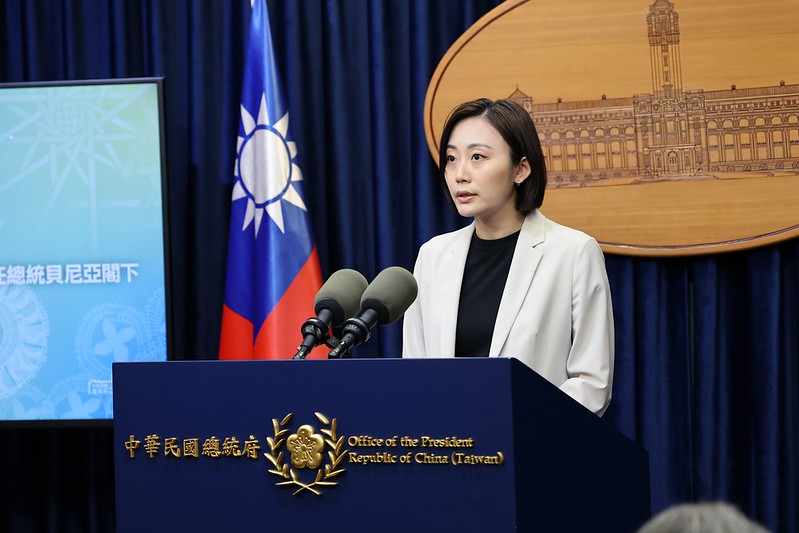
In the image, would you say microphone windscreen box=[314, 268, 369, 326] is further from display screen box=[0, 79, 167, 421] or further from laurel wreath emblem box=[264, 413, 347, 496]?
display screen box=[0, 79, 167, 421]

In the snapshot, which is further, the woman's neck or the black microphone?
the woman's neck

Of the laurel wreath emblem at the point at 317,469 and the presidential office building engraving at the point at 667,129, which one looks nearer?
the laurel wreath emblem at the point at 317,469

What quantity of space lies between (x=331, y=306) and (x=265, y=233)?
1898mm

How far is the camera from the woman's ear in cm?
245

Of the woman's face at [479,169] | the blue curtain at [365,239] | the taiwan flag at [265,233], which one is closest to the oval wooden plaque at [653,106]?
the blue curtain at [365,239]

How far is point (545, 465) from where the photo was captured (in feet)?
5.08

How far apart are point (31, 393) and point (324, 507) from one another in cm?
231

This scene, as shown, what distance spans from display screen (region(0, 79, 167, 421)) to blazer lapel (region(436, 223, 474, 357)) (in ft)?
4.51

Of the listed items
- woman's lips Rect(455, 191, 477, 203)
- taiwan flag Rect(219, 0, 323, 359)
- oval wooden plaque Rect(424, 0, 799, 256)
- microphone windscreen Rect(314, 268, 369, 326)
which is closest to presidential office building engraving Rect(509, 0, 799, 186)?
oval wooden plaque Rect(424, 0, 799, 256)

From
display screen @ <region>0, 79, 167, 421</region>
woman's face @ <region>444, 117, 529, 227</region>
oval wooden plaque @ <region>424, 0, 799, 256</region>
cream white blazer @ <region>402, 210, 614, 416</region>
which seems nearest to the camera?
cream white blazer @ <region>402, 210, 614, 416</region>

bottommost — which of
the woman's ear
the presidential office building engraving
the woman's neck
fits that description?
the woman's neck

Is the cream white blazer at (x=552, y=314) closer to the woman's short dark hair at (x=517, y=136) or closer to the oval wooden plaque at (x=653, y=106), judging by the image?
the woman's short dark hair at (x=517, y=136)

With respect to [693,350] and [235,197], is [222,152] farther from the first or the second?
[693,350]

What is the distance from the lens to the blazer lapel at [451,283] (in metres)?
2.37
